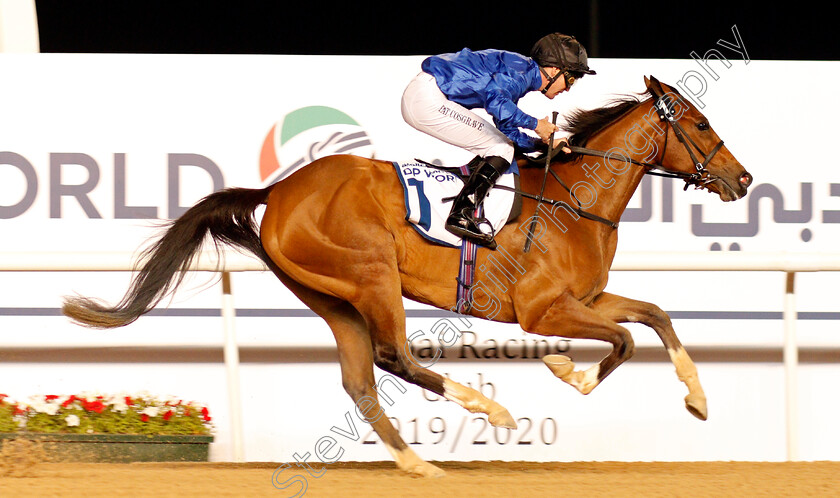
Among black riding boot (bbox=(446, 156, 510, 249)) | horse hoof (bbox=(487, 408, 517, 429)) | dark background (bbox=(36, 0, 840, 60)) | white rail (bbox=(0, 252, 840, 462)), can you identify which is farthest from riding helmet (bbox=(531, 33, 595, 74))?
dark background (bbox=(36, 0, 840, 60))

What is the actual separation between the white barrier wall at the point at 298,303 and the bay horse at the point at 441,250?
2.34ft

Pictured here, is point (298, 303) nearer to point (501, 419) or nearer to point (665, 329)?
point (501, 419)

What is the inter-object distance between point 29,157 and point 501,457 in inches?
103

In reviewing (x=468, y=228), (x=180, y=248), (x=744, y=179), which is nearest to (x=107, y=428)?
(x=180, y=248)

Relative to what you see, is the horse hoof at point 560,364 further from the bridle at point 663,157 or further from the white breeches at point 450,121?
the white breeches at point 450,121

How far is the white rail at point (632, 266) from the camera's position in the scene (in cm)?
416

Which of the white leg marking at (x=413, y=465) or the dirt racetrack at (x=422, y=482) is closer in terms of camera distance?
the dirt racetrack at (x=422, y=482)

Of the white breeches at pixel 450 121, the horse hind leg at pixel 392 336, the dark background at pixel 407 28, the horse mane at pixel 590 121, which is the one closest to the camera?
the horse hind leg at pixel 392 336

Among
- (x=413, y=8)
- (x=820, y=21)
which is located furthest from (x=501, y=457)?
(x=820, y=21)

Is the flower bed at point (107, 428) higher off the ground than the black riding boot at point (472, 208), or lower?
lower

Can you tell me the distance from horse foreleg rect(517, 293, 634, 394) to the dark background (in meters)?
4.08

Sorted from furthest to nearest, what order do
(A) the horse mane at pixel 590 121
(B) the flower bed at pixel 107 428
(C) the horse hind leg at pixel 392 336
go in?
(B) the flower bed at pixel 107 428 → (A) the horse mane at pixel 590 121 → (C) the horse hind leg at pixel 392 336

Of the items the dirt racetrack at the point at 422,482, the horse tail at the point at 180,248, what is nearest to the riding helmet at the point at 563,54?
the horse tail at the point at 180,248

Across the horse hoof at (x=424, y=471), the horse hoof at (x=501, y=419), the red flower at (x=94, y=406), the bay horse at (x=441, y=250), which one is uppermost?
the bay horse at (x=441, y=250)
